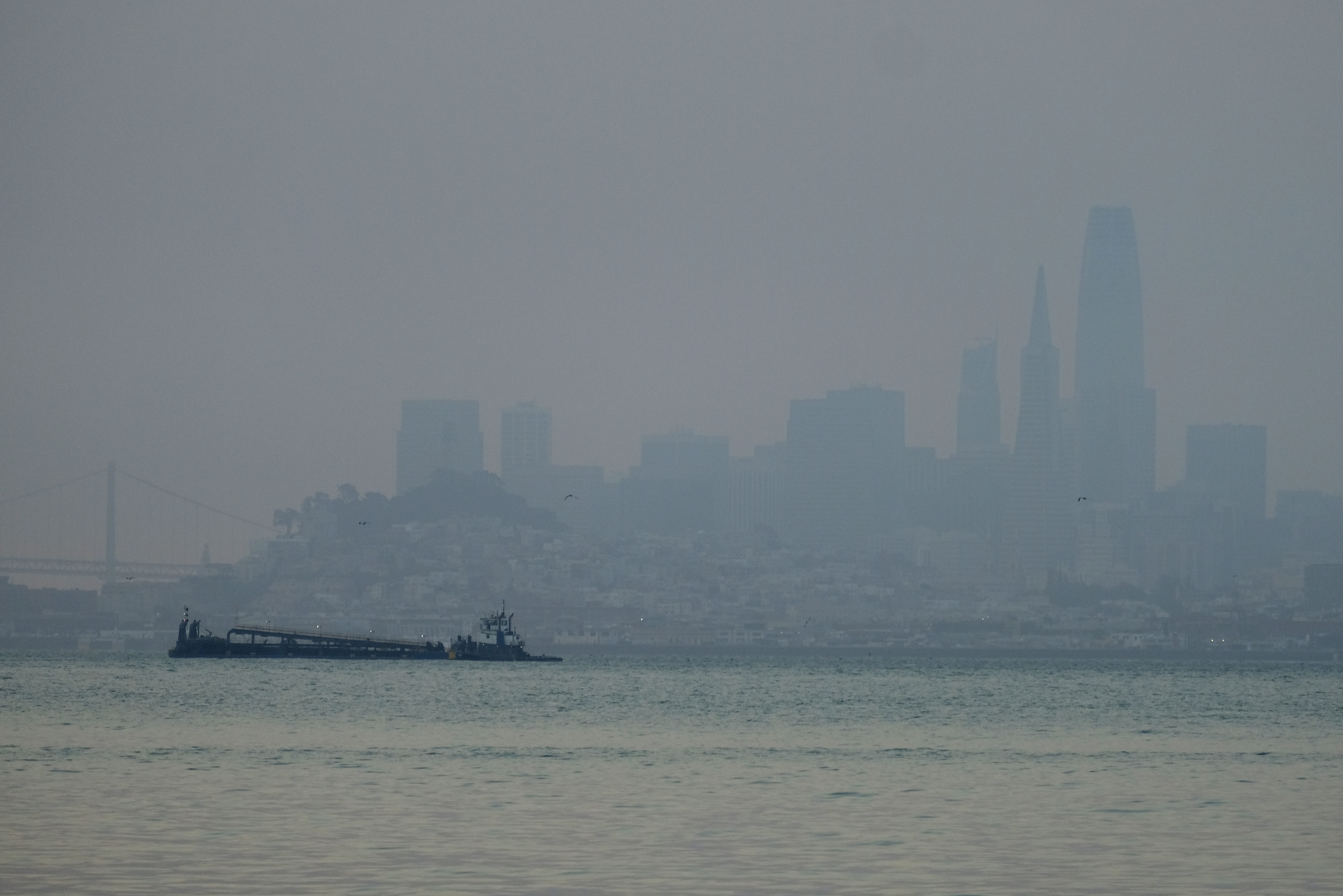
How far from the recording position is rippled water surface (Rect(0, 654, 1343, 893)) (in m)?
26.6

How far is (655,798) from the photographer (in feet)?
123

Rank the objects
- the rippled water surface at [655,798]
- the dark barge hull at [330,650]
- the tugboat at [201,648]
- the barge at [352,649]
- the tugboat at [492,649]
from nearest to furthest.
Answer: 1. the rippled water surface at [655,798]
2. the tugboat at [201,648]
3. the dark barge hull at [330,650]
4. the barge at [352,649]
5. the tugboat at [492,649]

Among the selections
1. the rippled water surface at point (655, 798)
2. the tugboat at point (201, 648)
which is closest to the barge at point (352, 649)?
the tugboat at point (201, 648)

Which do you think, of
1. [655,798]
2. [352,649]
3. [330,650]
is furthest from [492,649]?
[655,798]

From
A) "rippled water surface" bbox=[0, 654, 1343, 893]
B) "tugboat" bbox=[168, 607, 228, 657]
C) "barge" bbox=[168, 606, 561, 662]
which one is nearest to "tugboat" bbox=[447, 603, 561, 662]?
"barge" bbox=[168, 606, 561, 662]

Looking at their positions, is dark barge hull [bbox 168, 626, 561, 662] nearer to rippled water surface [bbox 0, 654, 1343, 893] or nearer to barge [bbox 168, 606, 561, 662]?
barge [bbox 168, 606, 561, 662]

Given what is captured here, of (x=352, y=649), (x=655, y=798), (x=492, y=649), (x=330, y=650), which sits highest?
(x=492, y=649)

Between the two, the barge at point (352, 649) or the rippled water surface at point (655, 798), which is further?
the barge at point (352, 649)

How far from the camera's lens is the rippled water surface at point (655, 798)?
87.1ft

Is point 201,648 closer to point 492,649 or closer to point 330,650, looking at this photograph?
point 330,650

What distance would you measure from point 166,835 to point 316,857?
3.70 m

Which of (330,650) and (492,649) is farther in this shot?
(330,650)

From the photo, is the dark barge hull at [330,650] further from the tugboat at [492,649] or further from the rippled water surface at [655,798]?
the rippled water surface at [655,798]

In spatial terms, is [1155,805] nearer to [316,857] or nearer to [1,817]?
[316,857]
